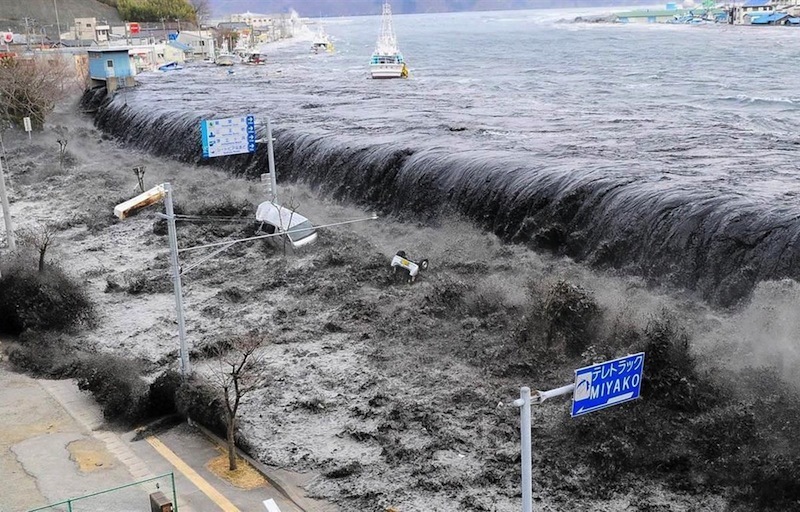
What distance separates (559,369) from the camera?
78.6ft

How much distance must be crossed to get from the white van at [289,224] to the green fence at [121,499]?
19.2m

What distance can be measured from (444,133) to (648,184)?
17.8 m

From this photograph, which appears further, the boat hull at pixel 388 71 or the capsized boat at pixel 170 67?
the capsized boat at pixel 170 67

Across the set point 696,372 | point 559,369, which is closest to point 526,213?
point 559,369

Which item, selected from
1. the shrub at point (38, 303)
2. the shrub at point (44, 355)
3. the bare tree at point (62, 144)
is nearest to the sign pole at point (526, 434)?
the shrub at point (44, 355)

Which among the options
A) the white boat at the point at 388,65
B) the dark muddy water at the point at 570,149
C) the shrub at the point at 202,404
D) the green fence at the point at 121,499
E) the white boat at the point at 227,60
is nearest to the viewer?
the green fence at the point at 121,499

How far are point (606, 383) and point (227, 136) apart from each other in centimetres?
2299

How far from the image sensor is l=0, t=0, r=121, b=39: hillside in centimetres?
13575

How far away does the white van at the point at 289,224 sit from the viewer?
3572 centimetres

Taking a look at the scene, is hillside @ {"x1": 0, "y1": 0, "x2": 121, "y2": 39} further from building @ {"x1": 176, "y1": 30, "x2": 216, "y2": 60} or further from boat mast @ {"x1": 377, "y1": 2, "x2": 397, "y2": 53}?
boat mast @ {"x1": 377, "y1": 2, "x2": 397, "y2": 53}

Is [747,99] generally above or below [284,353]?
above

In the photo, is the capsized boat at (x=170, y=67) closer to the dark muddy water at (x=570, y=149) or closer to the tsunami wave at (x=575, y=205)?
the dark muddy water at (x=570, y=149)

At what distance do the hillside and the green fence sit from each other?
12633cm

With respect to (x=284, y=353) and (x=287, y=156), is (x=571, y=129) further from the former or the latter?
(x=284, y=353)
